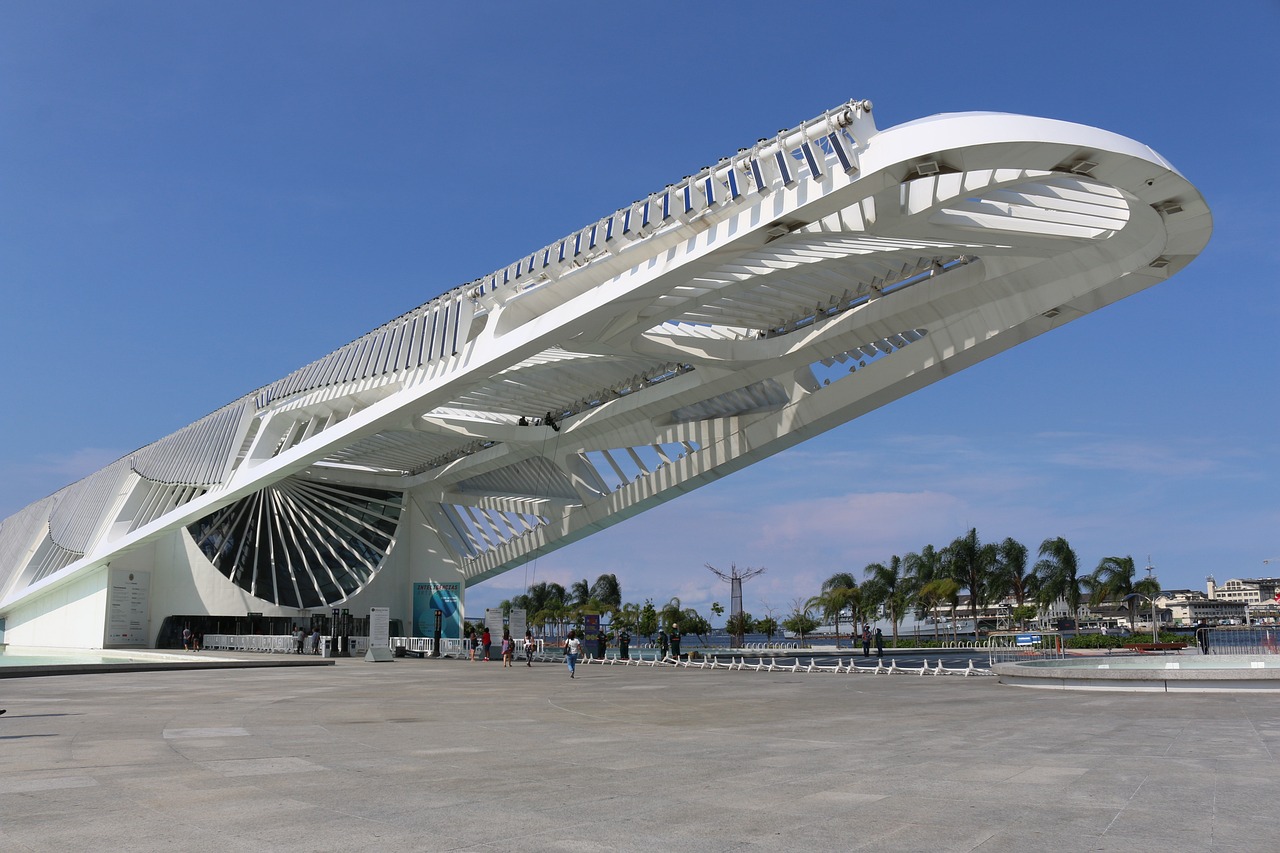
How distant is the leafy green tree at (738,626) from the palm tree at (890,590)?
8782 millimetres

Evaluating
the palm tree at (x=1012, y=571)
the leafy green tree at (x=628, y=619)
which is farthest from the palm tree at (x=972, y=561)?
the leafy green tree at (x=628, y=619)

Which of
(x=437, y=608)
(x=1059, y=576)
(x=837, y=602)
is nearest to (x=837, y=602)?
(x=837, y=602)

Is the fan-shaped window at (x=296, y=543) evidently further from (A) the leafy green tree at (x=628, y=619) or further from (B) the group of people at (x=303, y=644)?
(A) the leafy green tree at (x=628, y=619)

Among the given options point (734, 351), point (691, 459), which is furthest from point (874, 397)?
point (691, 459)

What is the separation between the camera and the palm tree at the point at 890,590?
67000 mm

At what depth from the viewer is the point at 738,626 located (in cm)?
7012

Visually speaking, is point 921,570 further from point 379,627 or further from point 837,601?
point 379,627

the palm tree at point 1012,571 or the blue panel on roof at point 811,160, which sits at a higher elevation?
the blue panel on roof at point 811,160

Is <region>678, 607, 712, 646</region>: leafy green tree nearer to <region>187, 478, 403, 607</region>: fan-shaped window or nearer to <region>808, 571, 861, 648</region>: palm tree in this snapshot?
<region>808, 571, 861, 648</region>: palm tree

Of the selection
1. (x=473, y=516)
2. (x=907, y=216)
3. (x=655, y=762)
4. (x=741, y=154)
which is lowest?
(x=655, y=762)

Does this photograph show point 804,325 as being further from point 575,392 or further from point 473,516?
point 473,516

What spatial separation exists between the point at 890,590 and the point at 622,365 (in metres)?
44.6

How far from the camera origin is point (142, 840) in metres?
5.35

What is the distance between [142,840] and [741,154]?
632 inches
